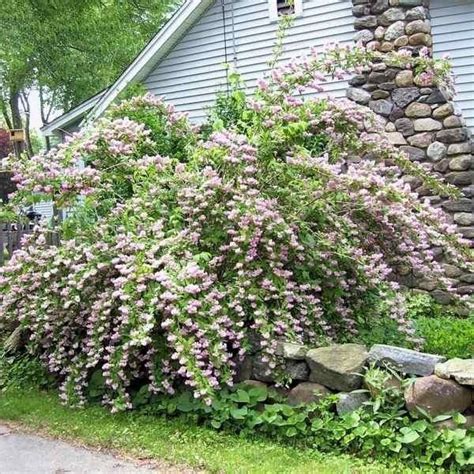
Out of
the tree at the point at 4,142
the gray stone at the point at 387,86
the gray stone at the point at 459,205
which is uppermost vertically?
the tree at the point at 4,142

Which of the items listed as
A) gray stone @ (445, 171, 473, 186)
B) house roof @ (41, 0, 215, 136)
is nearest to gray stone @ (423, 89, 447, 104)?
gray stone @ (445, 171, 473, 186)

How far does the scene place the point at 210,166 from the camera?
5273 millimetres

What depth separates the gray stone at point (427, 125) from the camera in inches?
327

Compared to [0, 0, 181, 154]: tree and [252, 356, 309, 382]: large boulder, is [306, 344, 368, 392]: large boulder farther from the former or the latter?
[0, 0, 181, 154]: tree

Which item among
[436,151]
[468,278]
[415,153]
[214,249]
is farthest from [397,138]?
[214,249]

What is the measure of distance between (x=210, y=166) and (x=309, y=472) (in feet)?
8.20

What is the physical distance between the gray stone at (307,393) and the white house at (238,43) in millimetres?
5722

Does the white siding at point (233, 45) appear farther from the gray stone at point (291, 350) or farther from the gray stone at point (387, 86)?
the gray stone at point (291, 350)

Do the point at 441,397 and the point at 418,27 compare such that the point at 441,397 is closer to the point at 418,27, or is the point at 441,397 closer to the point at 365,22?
the point at 418,27

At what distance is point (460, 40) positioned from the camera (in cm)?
906

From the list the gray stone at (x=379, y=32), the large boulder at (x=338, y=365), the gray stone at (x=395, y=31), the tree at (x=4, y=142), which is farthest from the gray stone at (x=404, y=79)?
the tree at (x=4, y=142)

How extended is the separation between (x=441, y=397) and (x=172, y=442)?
174cm

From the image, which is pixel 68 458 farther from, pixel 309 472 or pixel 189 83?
pixel 189 83

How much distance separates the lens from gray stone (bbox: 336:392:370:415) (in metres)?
4.26
